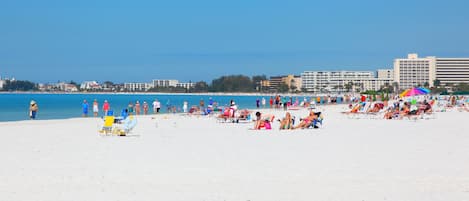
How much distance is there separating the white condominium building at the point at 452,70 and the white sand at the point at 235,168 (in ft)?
494

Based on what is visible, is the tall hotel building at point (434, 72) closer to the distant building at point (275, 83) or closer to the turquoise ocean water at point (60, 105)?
the distant building at point (275, 83)

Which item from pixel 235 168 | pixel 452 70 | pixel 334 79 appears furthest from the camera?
pixel 334 79

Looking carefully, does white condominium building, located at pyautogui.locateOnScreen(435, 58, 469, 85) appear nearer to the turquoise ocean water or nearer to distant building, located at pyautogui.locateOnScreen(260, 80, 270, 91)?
distant building, located at pyautogui.locateOnScreen(260, 80, 270, 91)

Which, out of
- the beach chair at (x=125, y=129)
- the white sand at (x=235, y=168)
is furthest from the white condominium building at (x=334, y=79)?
the white sand at (x=235, y=168)

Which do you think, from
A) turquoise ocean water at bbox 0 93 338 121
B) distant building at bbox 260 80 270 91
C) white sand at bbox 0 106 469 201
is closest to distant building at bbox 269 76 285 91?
distant building at bbox 260 80 270 91

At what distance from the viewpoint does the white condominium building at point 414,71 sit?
525ft

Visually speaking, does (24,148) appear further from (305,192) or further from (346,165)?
(305,192)

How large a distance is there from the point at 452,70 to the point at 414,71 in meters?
8.92

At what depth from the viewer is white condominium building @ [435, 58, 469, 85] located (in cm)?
15750

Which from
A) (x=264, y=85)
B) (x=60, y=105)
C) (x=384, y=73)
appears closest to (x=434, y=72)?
(x=384, y=73)

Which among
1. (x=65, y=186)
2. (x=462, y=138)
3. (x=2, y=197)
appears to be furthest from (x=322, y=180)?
(x=462, y=138)

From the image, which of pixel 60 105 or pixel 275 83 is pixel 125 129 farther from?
pixel 275 83

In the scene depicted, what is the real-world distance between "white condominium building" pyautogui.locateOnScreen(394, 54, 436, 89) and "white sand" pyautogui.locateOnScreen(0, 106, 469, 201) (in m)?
150

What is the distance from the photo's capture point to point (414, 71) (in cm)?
16250
